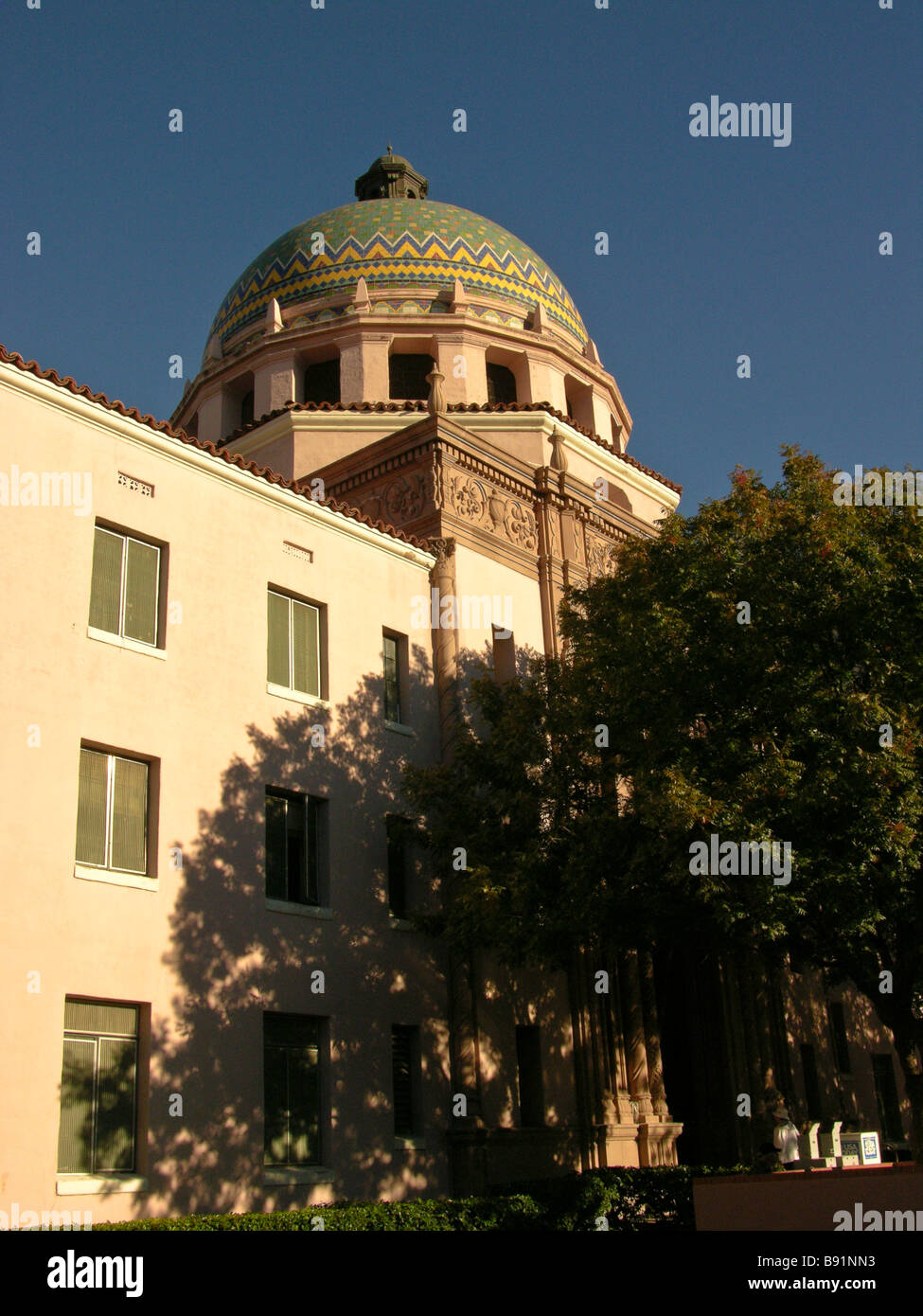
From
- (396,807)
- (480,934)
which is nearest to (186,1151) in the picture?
(480,934)

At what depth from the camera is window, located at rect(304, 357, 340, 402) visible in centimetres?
3259

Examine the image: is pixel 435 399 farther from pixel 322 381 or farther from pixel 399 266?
pixel 399 266

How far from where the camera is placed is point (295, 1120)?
725 inches

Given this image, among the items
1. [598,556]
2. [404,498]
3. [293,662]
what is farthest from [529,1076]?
[598,556]

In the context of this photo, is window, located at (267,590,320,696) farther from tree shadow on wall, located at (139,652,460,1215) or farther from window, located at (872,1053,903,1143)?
window, located at (872,1053,903,1143)

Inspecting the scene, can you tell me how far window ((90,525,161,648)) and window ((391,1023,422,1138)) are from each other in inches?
296

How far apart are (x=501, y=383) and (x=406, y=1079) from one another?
62.6 feet

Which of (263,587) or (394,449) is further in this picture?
(394,449)

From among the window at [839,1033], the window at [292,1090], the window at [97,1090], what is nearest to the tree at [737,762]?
the window at [292,1090]

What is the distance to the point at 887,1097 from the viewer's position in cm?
3241

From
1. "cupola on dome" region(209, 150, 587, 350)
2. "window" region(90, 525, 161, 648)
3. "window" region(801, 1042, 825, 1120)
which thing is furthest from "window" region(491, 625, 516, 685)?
"window" region(801, 1042, 825, 1120)

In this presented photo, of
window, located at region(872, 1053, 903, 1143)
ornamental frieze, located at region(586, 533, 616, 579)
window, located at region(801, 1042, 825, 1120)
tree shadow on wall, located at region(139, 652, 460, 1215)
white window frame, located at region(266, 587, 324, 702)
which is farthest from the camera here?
window, located at region(872, 1053, 903, 1143)

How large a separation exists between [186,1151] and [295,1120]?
2176 millimetres
